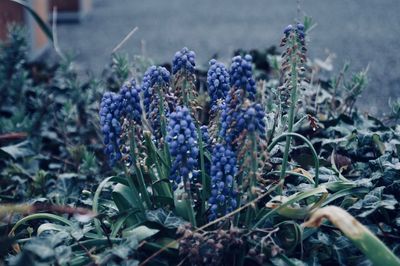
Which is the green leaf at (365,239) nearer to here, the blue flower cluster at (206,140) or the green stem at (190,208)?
the green stem at (190,208)

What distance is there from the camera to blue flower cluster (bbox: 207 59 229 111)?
6.49 ft

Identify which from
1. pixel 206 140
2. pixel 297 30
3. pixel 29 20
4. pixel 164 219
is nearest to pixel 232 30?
pixel 29 20

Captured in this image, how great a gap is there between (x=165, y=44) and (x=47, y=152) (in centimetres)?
397

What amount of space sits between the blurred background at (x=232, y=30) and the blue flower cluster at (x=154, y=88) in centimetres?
214

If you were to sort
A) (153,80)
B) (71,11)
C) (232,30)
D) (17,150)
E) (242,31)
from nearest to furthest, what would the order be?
(153,80) → (17,150) → (242,31) → (232,30) → (71,11)

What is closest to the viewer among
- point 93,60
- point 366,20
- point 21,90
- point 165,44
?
point 21,90

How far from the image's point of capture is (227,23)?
344 inches

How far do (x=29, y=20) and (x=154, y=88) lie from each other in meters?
4.90

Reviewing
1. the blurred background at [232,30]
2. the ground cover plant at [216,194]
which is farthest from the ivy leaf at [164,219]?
the blurred background at [232,30]

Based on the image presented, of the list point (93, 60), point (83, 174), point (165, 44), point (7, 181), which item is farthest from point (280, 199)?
point (165, 44)

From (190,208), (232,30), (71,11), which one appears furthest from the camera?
(71,11)

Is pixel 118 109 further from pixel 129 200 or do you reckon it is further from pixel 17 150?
pixel 17 150

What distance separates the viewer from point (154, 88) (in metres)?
2.03

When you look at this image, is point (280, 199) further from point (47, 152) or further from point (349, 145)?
point (47, 152)
